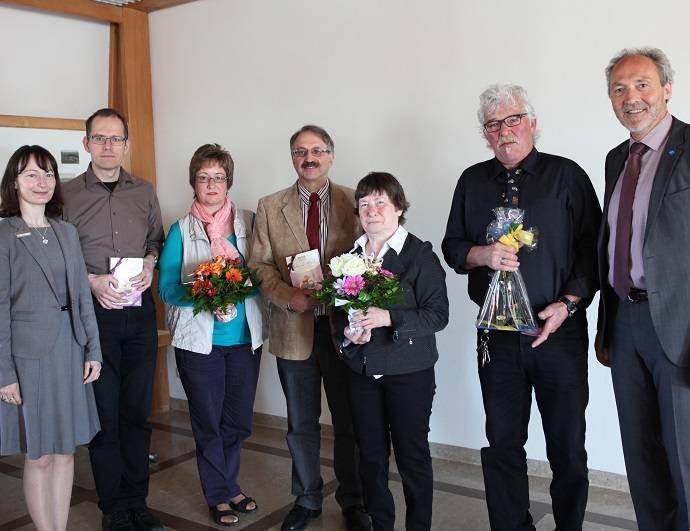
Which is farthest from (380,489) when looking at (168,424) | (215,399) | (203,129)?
(203,129)

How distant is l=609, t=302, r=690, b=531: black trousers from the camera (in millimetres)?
2596

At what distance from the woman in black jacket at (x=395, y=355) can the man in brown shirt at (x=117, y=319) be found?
3.57 ft

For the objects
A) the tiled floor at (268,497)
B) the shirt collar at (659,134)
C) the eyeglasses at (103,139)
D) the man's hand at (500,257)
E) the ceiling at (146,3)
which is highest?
the ceiling at (146,3)

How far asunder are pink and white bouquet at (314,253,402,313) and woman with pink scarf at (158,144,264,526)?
816 millimetres

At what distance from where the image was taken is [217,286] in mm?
3373

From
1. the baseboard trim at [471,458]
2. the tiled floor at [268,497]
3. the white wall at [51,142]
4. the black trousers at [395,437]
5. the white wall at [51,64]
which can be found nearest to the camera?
the black trousers at [395,437]

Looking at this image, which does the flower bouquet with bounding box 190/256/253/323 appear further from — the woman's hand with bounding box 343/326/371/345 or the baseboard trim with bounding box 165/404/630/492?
the baseboard trim with bounding box 165/404/630/492

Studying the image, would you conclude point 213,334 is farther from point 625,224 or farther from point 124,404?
point 625,224

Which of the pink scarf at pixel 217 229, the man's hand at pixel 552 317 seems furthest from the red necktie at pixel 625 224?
the pink scarf at pixel 217 229

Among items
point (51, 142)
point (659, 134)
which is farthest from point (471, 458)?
point (51, 142)

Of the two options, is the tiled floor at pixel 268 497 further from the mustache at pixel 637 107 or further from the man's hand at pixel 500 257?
the mustache at pixel 637 107

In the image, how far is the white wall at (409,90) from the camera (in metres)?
3.96

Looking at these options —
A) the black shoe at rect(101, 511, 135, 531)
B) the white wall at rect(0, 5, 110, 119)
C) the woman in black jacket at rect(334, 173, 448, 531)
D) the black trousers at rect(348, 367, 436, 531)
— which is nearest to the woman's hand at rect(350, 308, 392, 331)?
the woman in black jacket at rect(334, 173, 448, 531)

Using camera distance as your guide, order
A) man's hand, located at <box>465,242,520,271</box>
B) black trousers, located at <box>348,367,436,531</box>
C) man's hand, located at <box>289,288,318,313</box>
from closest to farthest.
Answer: man's hand, located at <box>465,242,520,271</box> < black trousers, located at <box>348,367,436,531</box> < man's hand, located at <box>289,288,318,313</box>
